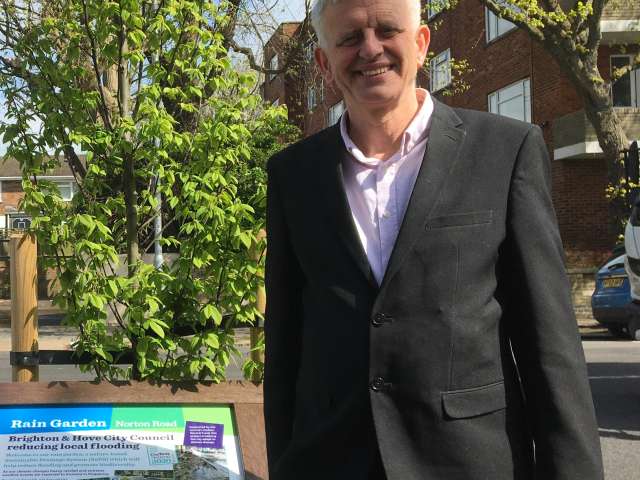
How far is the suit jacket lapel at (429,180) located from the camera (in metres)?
1.76

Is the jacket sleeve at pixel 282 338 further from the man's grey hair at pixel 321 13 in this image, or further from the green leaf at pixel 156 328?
the green leaf at pixel 156 328

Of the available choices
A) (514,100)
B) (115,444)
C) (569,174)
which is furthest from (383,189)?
(514,100)

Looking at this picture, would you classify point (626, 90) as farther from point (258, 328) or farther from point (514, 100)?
point (258, 328)

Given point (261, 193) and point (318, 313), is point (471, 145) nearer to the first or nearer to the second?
point (318, 313)

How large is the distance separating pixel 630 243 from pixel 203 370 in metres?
5.58

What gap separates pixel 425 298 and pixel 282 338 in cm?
49

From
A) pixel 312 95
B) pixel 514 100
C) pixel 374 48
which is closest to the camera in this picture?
pixel 374 48

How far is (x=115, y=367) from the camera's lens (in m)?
3.74

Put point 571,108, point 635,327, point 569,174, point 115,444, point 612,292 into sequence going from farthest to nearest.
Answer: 1. point 569,174
2. point 571,108
3. point 612,292
4. point 635,327
5. point 115,444

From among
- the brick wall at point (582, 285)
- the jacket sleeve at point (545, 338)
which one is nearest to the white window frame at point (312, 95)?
the brick wall at point (582, 285)

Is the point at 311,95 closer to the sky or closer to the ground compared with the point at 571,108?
closer to the sky

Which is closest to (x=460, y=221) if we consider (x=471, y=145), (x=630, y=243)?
(x=471, y=145)

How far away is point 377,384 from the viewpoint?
175 centimetres

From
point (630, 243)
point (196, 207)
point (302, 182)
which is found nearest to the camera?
point (302, 182)
